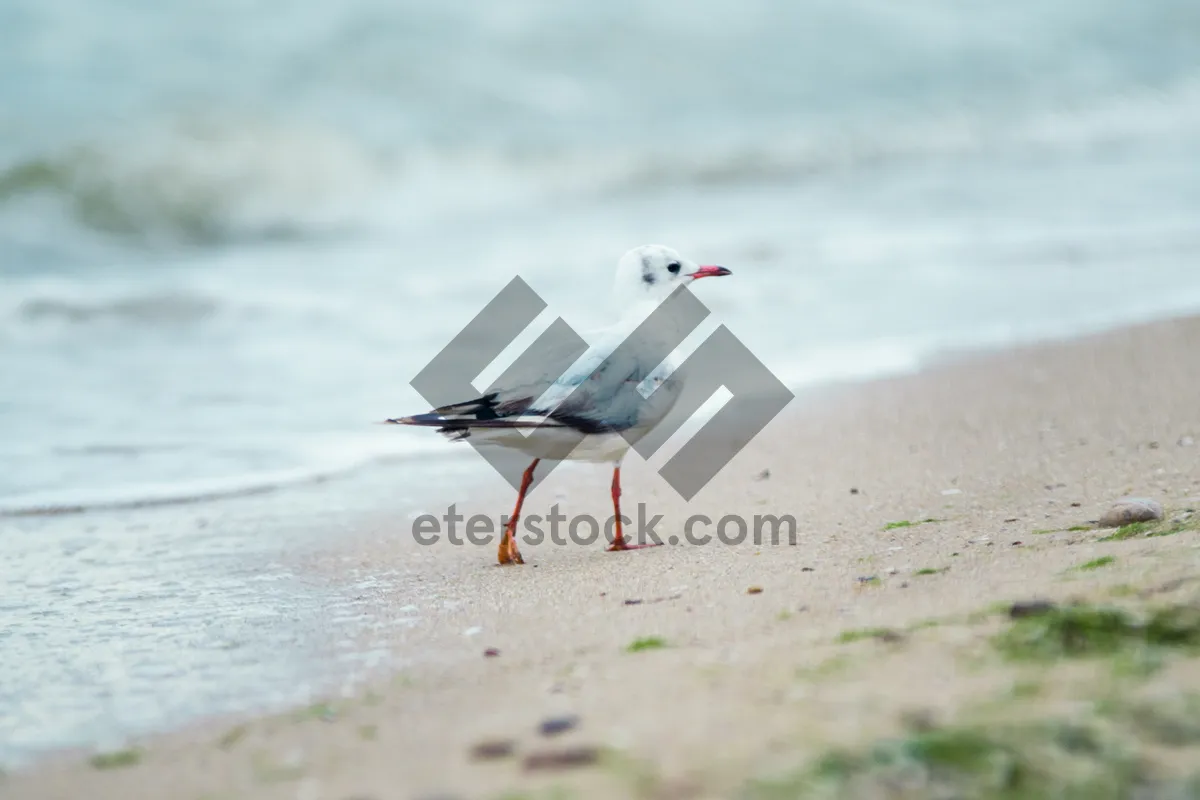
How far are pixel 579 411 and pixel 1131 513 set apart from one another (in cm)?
174

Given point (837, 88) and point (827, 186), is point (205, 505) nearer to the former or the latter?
point (827, 186)

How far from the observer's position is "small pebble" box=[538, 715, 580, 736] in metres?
2.28

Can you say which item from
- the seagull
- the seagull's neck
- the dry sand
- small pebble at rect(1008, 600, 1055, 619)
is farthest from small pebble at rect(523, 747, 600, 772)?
the seagull's neck

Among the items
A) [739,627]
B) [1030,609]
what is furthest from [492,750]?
[1030,609]

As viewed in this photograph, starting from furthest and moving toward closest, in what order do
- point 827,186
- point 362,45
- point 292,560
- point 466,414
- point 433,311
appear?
point 362,45 → point 827,186 → point 433,311 → point 292,560 → point 466,414

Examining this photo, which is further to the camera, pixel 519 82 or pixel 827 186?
pixel 519 82

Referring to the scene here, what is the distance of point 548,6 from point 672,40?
8.10ft

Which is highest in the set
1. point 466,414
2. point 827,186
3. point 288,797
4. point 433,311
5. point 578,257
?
point 827,186

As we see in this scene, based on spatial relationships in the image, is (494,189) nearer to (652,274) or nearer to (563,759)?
(652,274)

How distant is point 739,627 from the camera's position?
3.01 meters

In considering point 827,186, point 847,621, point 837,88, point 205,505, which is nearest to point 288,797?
point 847,621

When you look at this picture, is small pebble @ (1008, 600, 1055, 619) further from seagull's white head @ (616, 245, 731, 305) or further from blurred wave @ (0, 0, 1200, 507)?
blurred wave @ (0, 0, 1200, 507)

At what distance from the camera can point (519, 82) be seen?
20.9 m

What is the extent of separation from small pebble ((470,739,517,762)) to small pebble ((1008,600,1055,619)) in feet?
3.62
